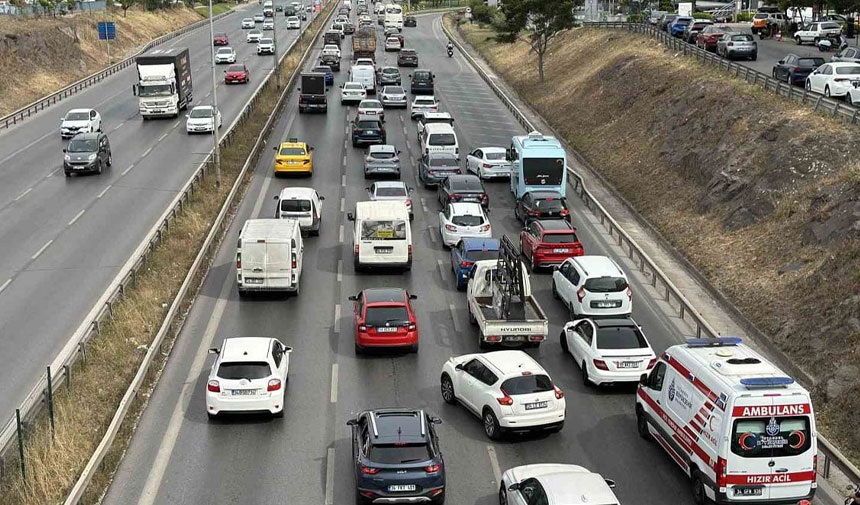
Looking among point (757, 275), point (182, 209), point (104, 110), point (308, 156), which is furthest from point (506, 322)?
point (104, 110)

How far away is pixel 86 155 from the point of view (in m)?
45.0

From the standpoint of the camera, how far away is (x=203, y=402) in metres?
21.9

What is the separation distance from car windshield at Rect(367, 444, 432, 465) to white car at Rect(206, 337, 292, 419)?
13.9ft

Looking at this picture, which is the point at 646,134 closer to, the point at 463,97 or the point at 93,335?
the point at 463,97

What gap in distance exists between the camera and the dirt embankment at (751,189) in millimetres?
25172

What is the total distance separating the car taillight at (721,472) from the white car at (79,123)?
45.6m

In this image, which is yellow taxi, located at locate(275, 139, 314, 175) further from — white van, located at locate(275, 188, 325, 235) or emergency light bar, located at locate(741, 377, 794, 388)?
emergency light bar, located at locate(741, 377, 794, 388)

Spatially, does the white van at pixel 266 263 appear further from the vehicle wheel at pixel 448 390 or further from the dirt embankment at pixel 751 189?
the dirt embankment at pixel 751 189

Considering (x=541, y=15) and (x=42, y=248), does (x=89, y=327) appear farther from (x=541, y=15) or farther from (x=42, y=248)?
(x=541, y=15)

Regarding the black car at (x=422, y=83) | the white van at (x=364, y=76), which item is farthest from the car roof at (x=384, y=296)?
the black car at (x=422, y=83)

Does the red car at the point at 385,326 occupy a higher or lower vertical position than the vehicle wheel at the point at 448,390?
higher

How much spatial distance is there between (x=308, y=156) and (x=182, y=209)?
8858 mm

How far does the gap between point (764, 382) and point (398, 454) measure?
6322 mm

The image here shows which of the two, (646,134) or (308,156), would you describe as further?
(646,134)
